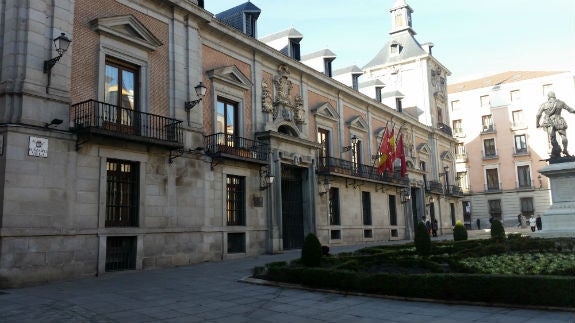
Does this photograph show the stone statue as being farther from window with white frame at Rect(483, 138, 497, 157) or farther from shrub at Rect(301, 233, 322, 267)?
window with white frame at Rect(483, 138, 497, 157)

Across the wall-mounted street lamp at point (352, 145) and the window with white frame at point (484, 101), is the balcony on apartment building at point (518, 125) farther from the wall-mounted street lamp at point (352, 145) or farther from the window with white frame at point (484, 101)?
the wall-mounted street lamp at point (352, 145)

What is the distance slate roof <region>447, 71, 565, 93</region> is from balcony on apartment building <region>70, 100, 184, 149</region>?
5296 cm

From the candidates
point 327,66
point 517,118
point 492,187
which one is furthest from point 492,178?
point 327,66

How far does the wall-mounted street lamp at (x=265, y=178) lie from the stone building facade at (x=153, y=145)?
10cm

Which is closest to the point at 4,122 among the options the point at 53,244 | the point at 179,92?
the point at 53,244

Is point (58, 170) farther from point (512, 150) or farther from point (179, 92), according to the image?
point (512, 150)

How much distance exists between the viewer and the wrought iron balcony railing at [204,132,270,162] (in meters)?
18.9

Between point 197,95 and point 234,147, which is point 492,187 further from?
point 197,95

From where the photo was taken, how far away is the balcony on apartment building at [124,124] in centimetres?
1402

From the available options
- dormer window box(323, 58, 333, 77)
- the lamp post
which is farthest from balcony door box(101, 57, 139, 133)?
the lamp post

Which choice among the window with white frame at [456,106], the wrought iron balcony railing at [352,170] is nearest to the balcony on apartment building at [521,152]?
the window with white frame at [456,106]

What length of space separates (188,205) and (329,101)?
14.0 m

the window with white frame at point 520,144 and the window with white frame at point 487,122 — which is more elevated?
the window with white frame at point 487,122

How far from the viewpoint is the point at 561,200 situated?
18562 mm
